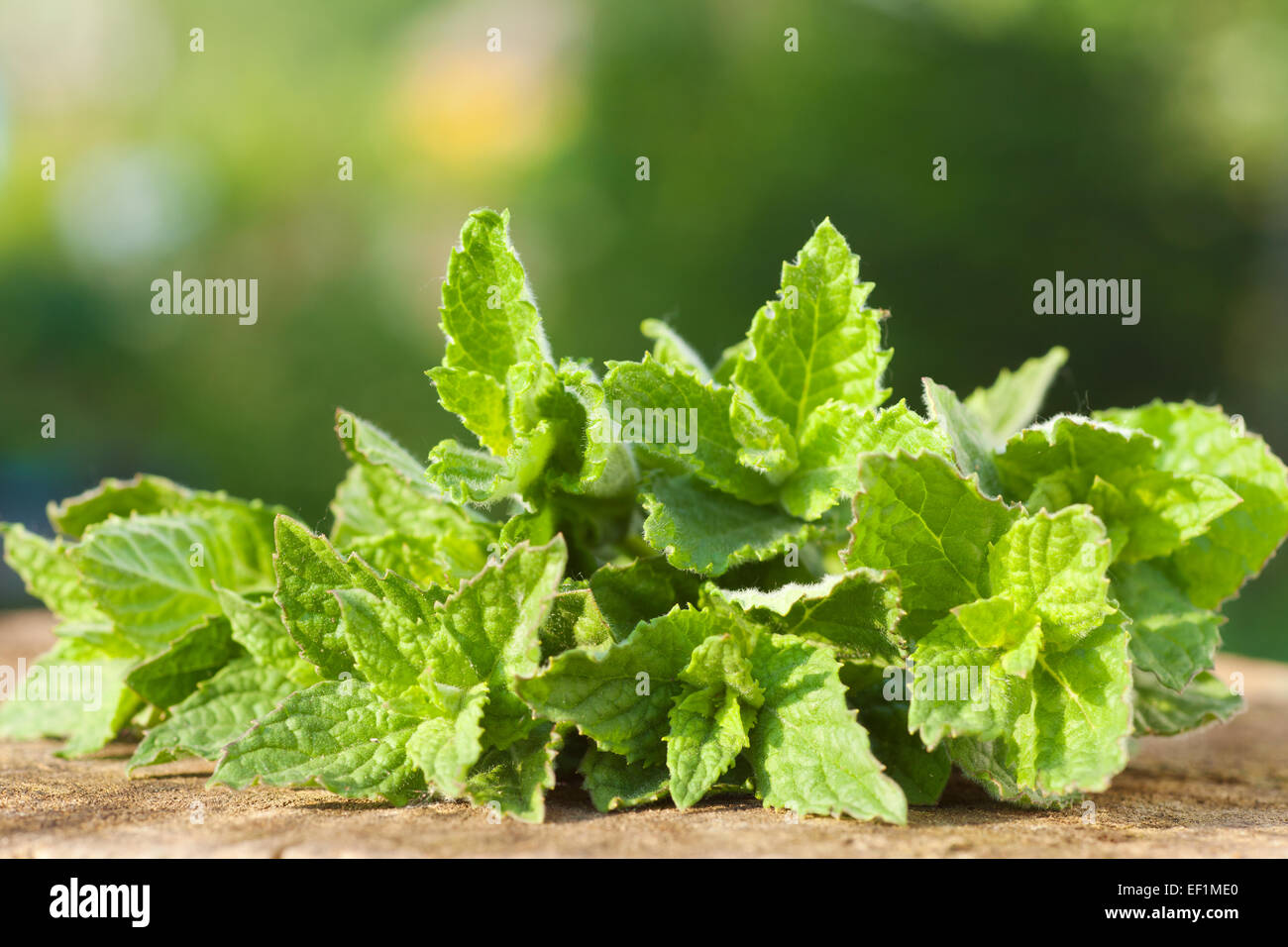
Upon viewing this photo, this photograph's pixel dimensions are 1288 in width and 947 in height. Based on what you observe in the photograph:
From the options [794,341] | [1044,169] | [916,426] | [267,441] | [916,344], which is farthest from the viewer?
[267,441]

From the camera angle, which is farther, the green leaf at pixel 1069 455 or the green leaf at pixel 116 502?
the green leaf at pixel 116 502

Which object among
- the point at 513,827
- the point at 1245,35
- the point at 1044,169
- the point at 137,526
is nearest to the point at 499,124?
the point at 1044,169

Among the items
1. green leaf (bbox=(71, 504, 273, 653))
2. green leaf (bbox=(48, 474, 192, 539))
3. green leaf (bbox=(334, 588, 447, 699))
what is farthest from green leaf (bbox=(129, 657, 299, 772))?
green leaf (bbox=(48, 474, 192, 539))

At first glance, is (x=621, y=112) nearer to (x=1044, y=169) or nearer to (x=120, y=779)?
(x=1044, y=169)

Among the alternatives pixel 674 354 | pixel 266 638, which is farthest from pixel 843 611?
pixel 266 638

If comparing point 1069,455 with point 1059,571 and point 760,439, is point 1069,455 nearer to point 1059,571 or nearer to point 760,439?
point 1059,571

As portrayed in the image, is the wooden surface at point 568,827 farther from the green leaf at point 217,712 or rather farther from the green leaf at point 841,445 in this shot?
the green leaf at point 841,445

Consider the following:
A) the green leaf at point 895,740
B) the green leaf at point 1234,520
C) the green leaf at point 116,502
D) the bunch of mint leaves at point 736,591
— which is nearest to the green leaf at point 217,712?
the bunch of mint leaves at point 736,591
